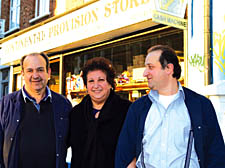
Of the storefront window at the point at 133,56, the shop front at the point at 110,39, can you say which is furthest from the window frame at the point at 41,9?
the storefront window at the point at 133,56

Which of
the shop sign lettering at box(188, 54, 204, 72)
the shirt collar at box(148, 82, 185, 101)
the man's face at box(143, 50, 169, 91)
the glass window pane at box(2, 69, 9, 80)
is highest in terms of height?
the glass window pane at box(2, 69, 9, 80)

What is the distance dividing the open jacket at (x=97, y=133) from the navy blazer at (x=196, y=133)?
0.28 metres

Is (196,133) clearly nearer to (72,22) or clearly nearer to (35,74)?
(35,74)

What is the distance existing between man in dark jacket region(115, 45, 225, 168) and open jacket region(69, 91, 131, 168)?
288 mm

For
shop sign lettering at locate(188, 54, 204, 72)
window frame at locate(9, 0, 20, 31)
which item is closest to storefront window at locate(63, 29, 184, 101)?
shop sign lettering at locate(188, 54, 204, 72)

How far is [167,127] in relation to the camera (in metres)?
2.04

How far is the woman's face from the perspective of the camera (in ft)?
8.42

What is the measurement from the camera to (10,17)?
11.8m

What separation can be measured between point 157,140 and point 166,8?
253 cm

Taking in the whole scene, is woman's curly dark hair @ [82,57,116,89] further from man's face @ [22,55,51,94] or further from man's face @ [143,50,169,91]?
man's face @ [143,50,169,91]

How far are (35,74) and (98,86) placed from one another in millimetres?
648

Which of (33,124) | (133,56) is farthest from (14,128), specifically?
(133,56)

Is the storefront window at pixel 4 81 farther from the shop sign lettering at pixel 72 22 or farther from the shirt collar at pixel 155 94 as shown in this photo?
the shirt collar at pixel 155 94

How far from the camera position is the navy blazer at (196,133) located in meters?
2.00
